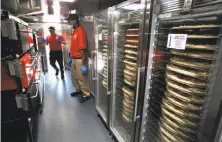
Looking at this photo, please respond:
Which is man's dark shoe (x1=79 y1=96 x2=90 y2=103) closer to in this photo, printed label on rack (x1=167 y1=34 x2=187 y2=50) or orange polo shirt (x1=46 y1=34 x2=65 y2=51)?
orange polo shirt (x1=46 y1=34 x2=65 y2=51)

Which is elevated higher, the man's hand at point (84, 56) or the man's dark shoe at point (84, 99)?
the man's hand at point (84, 56)

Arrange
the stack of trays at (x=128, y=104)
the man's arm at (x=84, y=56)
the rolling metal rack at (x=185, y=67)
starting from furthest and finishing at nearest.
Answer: the man's arm at (x=84, y=56), the stack of trays at (x=128, y=104), the rolling metal rack at (x=185, y=67)

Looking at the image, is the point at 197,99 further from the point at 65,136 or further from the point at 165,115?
the point at 65,136

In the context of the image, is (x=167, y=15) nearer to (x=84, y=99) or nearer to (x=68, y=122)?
(x=68, y=122)

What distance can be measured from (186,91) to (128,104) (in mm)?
981

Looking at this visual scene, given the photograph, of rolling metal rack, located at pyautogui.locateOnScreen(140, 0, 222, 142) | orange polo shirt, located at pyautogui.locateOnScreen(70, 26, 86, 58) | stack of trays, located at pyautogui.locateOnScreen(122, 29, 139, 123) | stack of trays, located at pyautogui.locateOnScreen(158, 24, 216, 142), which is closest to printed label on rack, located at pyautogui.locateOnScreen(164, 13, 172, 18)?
rolling metal rack, located at pyautogui.locateOnScreen(140, 0, 222, 142)

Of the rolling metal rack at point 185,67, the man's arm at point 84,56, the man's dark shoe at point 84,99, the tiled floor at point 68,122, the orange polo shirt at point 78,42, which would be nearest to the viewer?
the rolling metal rack at point 185,67

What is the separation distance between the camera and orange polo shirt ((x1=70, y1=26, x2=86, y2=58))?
3109 millimetres

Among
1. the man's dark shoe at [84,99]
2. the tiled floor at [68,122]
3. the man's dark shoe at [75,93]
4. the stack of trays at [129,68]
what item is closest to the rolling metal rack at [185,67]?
the stack of trays at [129,68]

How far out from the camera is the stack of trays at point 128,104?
5.85ft

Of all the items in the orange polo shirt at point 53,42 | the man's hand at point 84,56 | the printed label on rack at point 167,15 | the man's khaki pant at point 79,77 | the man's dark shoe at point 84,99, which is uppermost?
the printed label on rack at point 167,15

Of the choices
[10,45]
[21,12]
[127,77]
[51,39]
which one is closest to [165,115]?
[127,77]

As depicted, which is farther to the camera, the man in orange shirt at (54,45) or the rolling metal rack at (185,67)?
the man in orange shirt at (54,45)

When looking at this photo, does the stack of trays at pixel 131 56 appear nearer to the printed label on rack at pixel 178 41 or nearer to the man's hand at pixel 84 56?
the printed label on rack at pixel 178 41
